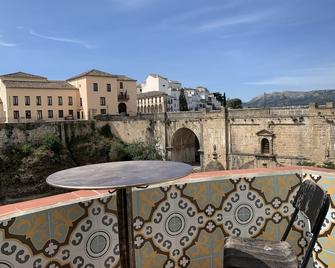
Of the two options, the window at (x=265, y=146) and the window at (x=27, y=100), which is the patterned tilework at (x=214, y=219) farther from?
the window at (x=27, y=100)

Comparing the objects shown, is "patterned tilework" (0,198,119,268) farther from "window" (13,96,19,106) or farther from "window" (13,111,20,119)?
"window" (13,111,20,119)

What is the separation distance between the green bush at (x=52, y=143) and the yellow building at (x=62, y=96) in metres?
6.12

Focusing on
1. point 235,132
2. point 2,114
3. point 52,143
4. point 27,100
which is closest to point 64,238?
point 235,132

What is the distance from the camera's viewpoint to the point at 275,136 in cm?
2211

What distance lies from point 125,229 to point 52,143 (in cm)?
2991

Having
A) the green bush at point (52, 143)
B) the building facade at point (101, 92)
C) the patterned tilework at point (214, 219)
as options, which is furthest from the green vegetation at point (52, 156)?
the patterned tilework at point (214, 219)

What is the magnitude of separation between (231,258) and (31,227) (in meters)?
1.38

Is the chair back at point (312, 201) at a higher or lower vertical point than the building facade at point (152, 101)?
lower

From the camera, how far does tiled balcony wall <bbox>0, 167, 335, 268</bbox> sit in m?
2.10

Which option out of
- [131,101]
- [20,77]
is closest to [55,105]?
[20,77]

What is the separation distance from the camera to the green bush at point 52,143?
2970 centimetres

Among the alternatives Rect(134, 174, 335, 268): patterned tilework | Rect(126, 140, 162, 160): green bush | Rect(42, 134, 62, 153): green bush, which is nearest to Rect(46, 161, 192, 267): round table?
Rect(134, 174, 335, 268): patterned tilework

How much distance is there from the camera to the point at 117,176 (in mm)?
2037

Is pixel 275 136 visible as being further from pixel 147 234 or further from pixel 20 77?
pixel 20 77
